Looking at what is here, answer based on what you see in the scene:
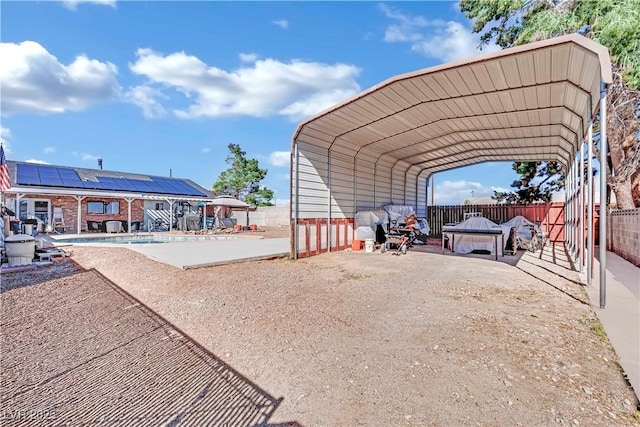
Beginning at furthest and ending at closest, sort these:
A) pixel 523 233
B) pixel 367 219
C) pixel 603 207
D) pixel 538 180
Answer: pixel 538 180
pixel 367 219
pixel 523 233
pixel 603 207

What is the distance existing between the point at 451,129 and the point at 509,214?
878 centimetres

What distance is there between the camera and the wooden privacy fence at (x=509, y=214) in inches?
603

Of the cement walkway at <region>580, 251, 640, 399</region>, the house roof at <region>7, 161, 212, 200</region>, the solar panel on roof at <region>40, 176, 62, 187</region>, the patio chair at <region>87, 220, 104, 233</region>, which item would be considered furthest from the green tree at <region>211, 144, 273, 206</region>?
the cement walkway at <region>580, 251, 640, 399</region>

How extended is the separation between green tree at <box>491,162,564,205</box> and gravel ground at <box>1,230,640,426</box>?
1552 centimetres

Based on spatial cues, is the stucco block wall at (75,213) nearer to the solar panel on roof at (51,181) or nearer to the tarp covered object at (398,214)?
the solar panel on roof at (51,181)

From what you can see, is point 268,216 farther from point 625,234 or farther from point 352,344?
point 352,344

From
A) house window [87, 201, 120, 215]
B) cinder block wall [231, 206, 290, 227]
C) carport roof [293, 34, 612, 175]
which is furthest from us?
cinder block wall [231, 206, 290, 227]

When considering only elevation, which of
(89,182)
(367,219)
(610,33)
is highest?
(610,33)

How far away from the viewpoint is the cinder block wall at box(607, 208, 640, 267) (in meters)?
8.36

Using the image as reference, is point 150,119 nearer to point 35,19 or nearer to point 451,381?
point 35,19

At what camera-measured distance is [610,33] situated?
8680mm

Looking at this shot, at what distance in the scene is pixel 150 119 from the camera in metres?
26.8

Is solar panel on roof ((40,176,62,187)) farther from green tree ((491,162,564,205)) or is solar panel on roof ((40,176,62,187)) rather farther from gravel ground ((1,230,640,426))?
green tree ((491,162,564,205))

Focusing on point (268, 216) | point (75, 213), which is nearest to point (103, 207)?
point (75, 213)
